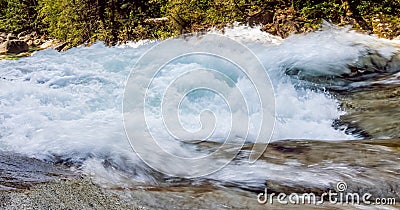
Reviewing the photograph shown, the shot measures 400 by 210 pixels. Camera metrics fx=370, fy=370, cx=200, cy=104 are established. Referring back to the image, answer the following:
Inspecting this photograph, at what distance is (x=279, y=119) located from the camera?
443cm

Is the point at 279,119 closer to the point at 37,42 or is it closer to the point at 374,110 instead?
the point at 374,110

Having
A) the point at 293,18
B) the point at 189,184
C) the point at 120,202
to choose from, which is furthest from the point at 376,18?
the point at 120,202

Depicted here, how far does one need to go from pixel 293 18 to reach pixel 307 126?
637cm

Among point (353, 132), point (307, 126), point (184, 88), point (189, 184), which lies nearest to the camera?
point (189, 184)

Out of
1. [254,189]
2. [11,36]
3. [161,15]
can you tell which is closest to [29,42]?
[11,36]

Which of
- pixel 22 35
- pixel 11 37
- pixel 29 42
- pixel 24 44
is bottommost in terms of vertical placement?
pixel 24 44

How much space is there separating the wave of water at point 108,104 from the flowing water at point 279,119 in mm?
13

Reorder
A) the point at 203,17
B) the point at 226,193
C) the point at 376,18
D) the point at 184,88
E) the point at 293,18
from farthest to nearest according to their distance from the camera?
the point at 203,17 → the point at 293,18 → the point at 376,18 → the point at 184,88 → the point at 226,193

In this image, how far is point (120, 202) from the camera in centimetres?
191

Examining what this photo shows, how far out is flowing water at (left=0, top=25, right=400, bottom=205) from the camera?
8.59ft

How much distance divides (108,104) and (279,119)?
2.38 metres

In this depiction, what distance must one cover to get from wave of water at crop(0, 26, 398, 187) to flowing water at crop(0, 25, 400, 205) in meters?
0.01

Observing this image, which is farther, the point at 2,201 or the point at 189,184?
the point at 189,184

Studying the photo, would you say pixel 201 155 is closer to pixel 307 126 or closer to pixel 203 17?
pixel 307 126
